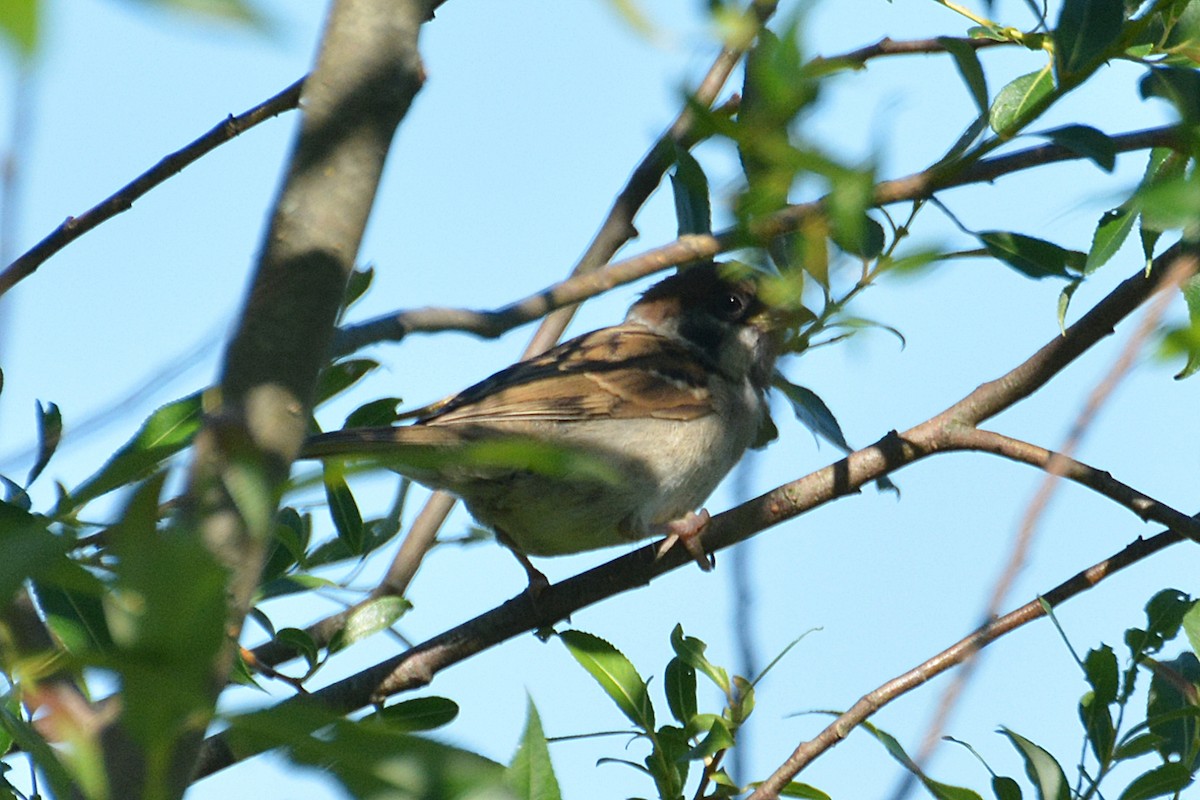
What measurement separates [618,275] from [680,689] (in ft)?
4.20

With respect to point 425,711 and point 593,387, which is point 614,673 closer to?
point 425,711

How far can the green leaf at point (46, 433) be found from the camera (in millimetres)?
2428

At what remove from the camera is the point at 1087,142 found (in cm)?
184

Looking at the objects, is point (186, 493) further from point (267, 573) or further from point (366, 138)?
point (267, 573)

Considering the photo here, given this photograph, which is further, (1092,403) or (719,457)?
(719,457)

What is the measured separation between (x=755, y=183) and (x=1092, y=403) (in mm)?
399

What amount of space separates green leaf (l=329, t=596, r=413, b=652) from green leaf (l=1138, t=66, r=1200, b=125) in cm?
197

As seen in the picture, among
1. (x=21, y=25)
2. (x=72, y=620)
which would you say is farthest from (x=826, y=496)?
(x=21, y=25)

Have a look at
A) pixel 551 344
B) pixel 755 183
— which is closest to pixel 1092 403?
pixel 755 183

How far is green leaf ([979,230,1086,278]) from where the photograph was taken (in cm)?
226

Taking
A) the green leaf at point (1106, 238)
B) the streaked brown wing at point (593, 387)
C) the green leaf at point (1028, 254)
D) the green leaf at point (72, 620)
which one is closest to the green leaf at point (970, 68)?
the green leaf at point (1028, 254)

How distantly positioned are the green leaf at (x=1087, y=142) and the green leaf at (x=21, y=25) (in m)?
1.57

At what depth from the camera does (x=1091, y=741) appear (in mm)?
2604

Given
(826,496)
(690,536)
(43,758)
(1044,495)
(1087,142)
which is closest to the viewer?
(43,758)
